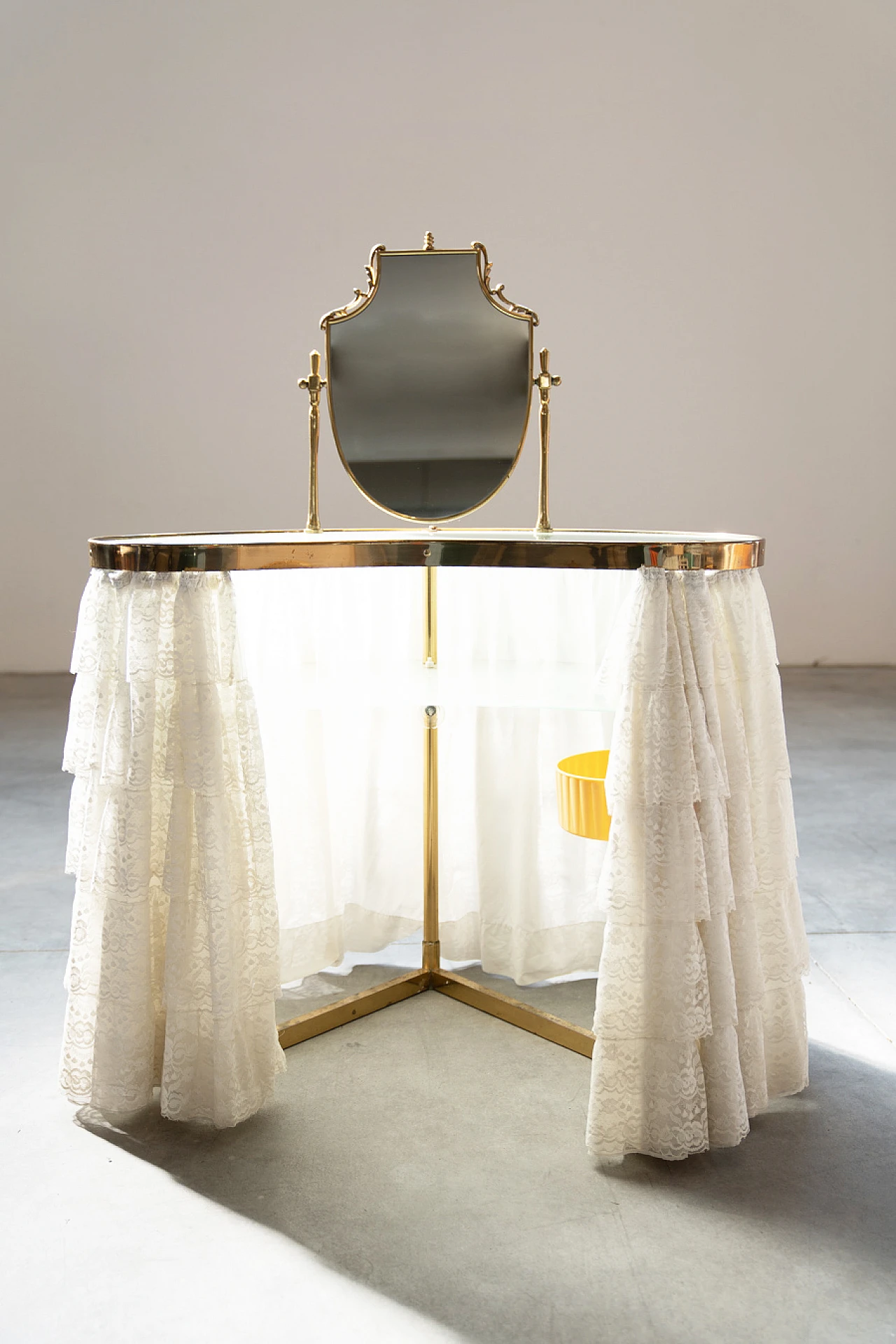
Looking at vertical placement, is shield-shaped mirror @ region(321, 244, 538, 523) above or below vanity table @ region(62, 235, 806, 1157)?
above

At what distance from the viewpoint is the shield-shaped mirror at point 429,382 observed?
6.99ft

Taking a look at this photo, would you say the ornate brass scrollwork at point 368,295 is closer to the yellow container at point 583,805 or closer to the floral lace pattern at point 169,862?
the floral lace pattern at point 169,862

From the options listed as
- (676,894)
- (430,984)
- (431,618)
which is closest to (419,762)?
(431,618)

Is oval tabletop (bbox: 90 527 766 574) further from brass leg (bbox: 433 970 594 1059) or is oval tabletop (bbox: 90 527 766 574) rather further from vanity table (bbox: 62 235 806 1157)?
brass leg (bbox: 433 970 594 1059)

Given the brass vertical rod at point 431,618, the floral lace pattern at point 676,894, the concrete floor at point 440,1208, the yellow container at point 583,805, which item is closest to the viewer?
the concrete floor at point 440,1208

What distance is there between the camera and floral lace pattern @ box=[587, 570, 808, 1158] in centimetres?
158

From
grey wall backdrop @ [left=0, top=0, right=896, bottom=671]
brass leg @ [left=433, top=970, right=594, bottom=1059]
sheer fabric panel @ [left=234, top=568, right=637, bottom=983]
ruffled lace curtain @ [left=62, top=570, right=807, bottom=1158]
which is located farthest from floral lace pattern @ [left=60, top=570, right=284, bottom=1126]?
grey wall backdrop @ [left=0, top=0, right=896, bottom=671]

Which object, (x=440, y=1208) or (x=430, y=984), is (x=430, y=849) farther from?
(x=440, y=1208)

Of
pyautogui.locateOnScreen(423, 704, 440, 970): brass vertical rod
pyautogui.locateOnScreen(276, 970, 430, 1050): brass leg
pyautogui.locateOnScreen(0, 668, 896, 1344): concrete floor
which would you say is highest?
pyautogui.locateOnScreen(423, 704, 440, 970): brass vertical rod

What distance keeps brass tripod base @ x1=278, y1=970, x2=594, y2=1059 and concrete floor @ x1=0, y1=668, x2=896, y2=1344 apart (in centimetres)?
3

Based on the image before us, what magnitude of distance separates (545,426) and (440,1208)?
138 cm

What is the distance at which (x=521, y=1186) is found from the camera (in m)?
1.60

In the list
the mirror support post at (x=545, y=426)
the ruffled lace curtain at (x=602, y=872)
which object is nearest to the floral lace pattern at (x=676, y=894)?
the ruffled lace curtain at (x=602, y=872)

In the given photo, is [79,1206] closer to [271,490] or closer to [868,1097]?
[868,1097]
